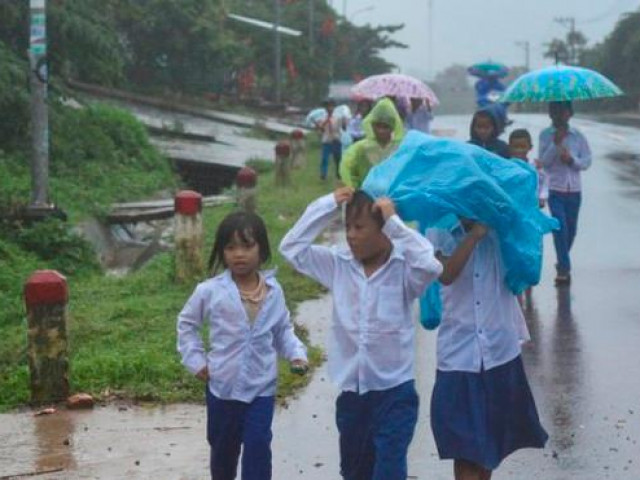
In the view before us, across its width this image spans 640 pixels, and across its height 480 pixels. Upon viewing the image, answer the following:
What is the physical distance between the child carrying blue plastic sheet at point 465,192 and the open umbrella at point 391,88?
1068cm

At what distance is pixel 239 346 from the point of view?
5578 millimetres

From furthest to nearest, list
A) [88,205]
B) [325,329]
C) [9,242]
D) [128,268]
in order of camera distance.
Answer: [88,205], [128,268], [9,242], [325,329]

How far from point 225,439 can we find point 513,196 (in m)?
1.53

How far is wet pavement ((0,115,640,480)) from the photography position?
21.6 ft

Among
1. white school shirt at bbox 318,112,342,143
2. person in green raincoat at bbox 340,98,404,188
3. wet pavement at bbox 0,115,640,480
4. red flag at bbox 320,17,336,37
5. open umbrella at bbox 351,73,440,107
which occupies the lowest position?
wet pavement at bbox 0,115,640,480

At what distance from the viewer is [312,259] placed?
17.9 feet

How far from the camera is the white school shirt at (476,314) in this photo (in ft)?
18.0

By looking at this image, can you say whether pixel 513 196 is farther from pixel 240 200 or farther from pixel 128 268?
pixel 128 268

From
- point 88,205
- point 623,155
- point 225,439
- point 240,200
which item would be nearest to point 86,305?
point 240,200

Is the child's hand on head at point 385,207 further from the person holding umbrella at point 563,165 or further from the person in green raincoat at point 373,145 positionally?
the person holding umbrella at point 563,165

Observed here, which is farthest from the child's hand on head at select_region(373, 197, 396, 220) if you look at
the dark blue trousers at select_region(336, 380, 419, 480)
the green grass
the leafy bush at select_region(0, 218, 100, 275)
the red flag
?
the red flag

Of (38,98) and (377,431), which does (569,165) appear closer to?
(38,98)

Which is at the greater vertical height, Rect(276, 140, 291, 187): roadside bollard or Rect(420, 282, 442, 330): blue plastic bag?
Rect(276, 140, 291, 187): roadside bollard

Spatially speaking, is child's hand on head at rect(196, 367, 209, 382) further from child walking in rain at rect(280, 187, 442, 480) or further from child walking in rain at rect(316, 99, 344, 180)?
child walking in rain at rect(316, 99, 344, 180)
